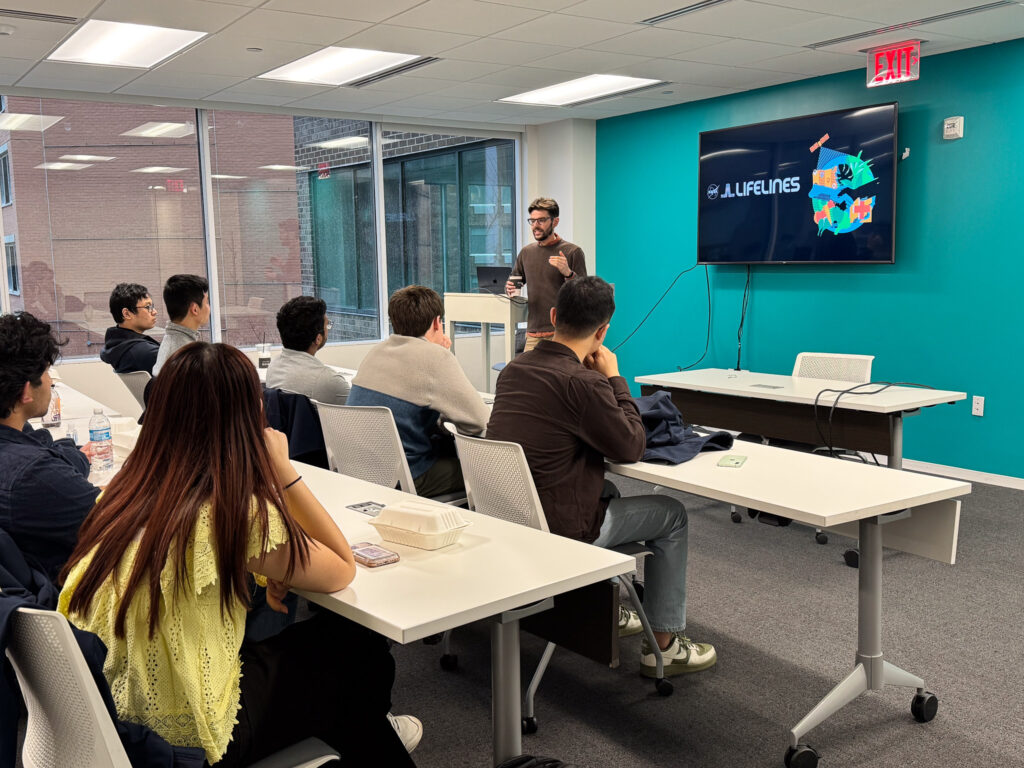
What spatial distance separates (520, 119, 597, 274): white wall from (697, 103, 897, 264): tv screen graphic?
1.44 metres

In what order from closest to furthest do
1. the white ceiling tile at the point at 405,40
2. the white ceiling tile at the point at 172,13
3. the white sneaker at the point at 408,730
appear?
the white sneaker at the point at 408,730, the white ceiling tile at the point at 172,13, the white ceiling tile at the point at 405,40

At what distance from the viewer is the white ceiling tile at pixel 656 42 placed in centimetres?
514

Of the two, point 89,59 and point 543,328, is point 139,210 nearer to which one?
point 89,59

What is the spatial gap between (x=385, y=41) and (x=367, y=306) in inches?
133

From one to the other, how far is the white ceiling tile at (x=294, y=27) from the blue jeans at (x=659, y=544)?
10.5 feet

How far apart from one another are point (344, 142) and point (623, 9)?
404 centimetres

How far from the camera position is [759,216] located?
6.71 metres

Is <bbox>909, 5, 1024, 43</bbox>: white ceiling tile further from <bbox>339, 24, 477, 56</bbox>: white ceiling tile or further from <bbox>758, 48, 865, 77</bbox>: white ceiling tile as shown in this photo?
<bbox>339, 24, 477, 56</bbox>: white ceiling tile

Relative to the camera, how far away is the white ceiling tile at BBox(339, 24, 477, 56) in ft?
16.5

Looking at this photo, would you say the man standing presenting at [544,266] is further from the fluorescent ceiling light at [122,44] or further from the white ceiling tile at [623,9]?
the fluorescent ceiling light at [122,44]

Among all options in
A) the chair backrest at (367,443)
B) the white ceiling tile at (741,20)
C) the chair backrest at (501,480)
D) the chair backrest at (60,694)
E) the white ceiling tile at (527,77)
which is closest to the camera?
the chair backrest at (60,694)

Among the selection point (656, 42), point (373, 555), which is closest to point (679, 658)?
point (373, 555)

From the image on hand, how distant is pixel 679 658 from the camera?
298 cm

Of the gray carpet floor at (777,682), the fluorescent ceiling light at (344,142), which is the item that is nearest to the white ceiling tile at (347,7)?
the gray carpet floor at (777,682)
